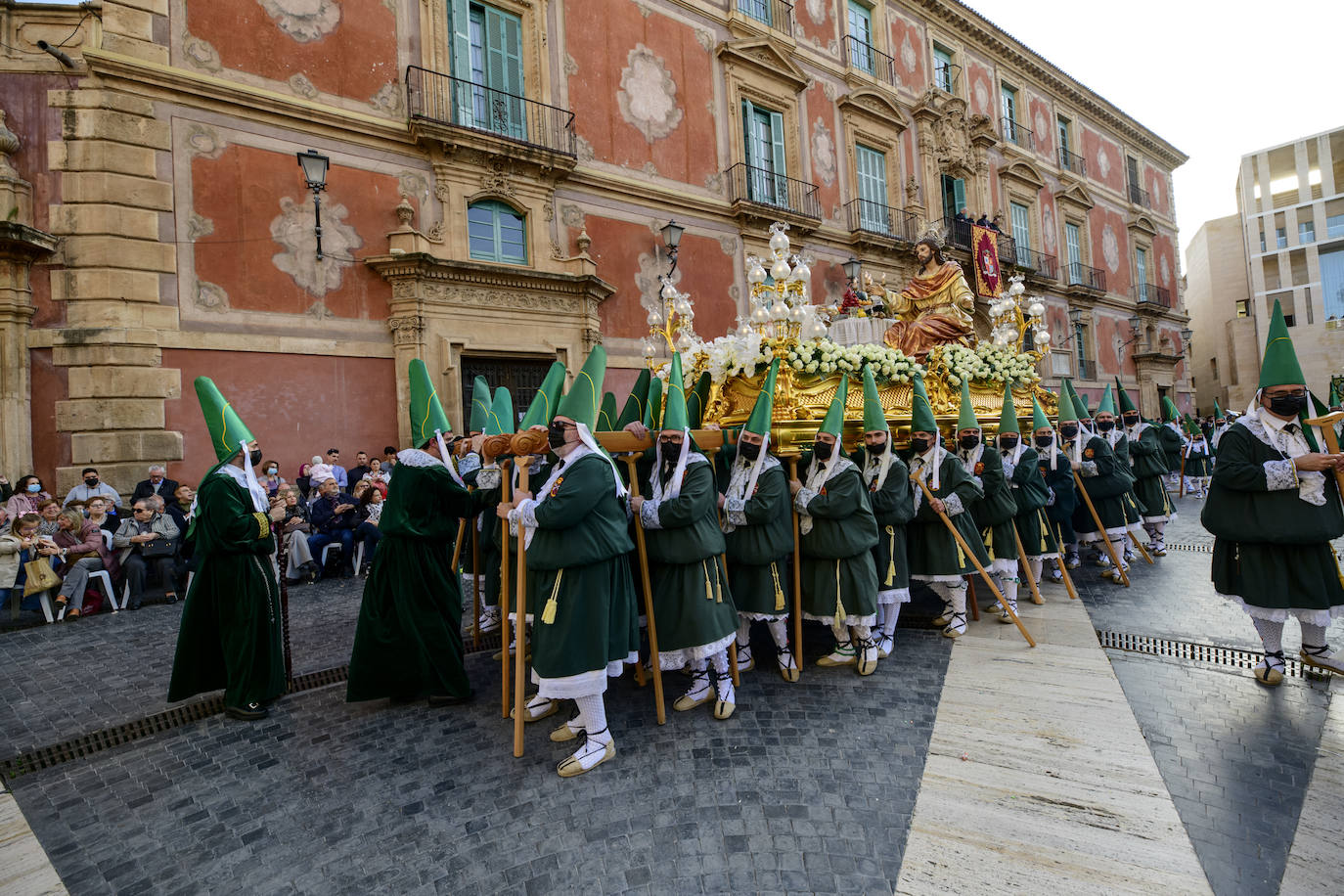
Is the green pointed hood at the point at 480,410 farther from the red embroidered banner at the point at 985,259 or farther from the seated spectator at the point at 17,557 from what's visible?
the red embroidered banner at the point at 985,259

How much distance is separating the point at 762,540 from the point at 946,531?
6.67ft

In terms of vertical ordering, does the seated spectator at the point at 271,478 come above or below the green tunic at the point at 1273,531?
above

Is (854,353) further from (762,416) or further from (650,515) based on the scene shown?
(650,515)

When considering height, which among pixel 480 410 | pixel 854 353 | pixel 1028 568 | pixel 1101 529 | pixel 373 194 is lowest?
pixel 1028 568

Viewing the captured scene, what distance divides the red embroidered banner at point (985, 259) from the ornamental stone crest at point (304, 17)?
17513mm

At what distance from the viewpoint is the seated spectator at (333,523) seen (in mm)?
8477

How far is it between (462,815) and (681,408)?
2597mm

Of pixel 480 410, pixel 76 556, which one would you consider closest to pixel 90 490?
pixel 76 556

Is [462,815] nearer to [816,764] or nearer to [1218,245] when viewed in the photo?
[816,764]

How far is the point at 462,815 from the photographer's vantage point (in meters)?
3.00

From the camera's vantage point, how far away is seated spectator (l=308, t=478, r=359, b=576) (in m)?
8.48

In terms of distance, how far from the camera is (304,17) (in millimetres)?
10062

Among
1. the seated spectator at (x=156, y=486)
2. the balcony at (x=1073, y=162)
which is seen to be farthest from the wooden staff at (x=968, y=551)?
the balcony at (x=1073, y=162)

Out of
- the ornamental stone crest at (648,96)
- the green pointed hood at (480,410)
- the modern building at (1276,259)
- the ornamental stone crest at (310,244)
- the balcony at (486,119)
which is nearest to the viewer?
the green pointed hood at (480,410)
